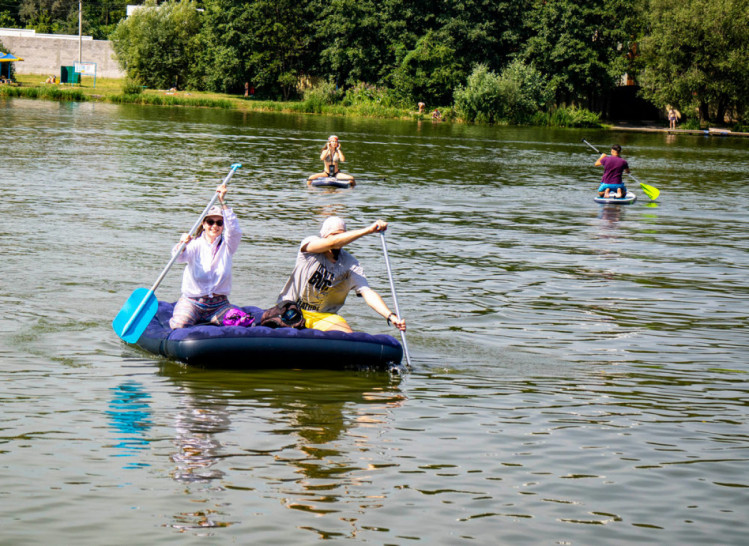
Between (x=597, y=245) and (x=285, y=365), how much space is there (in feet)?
32.2

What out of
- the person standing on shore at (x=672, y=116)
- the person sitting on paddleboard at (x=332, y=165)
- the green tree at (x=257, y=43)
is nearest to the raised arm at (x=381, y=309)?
the person sitting on paddleboard at (x=332, y=165)

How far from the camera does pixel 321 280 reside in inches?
353

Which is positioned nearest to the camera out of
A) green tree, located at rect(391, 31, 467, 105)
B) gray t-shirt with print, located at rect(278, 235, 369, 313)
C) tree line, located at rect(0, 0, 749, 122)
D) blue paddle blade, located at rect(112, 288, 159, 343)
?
gray t-shirt with print, located at rect(278, 235, 369, 313)

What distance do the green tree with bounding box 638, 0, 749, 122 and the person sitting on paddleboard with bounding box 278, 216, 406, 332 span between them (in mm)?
55977

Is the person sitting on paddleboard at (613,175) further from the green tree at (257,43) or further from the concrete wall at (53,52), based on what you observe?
the concrete wall at (53,52)

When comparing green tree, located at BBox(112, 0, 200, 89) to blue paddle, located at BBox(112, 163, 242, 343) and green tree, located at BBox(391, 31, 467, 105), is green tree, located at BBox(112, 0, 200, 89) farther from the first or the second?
blue paddle, located at BBox(112, 163, 242, 343)

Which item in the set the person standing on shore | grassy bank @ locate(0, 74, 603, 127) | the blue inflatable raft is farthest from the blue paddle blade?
the person standing on shore

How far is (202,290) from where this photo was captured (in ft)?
30.2

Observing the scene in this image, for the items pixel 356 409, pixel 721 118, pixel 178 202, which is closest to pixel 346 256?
pixel 356 409

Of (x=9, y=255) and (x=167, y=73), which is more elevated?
(x=167, y=73)

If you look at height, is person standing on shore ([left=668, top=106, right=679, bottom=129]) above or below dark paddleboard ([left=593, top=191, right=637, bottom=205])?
above

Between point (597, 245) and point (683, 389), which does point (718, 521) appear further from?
point (597, 245)

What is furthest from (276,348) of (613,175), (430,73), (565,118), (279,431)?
(430,73)

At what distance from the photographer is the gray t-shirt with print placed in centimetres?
891
